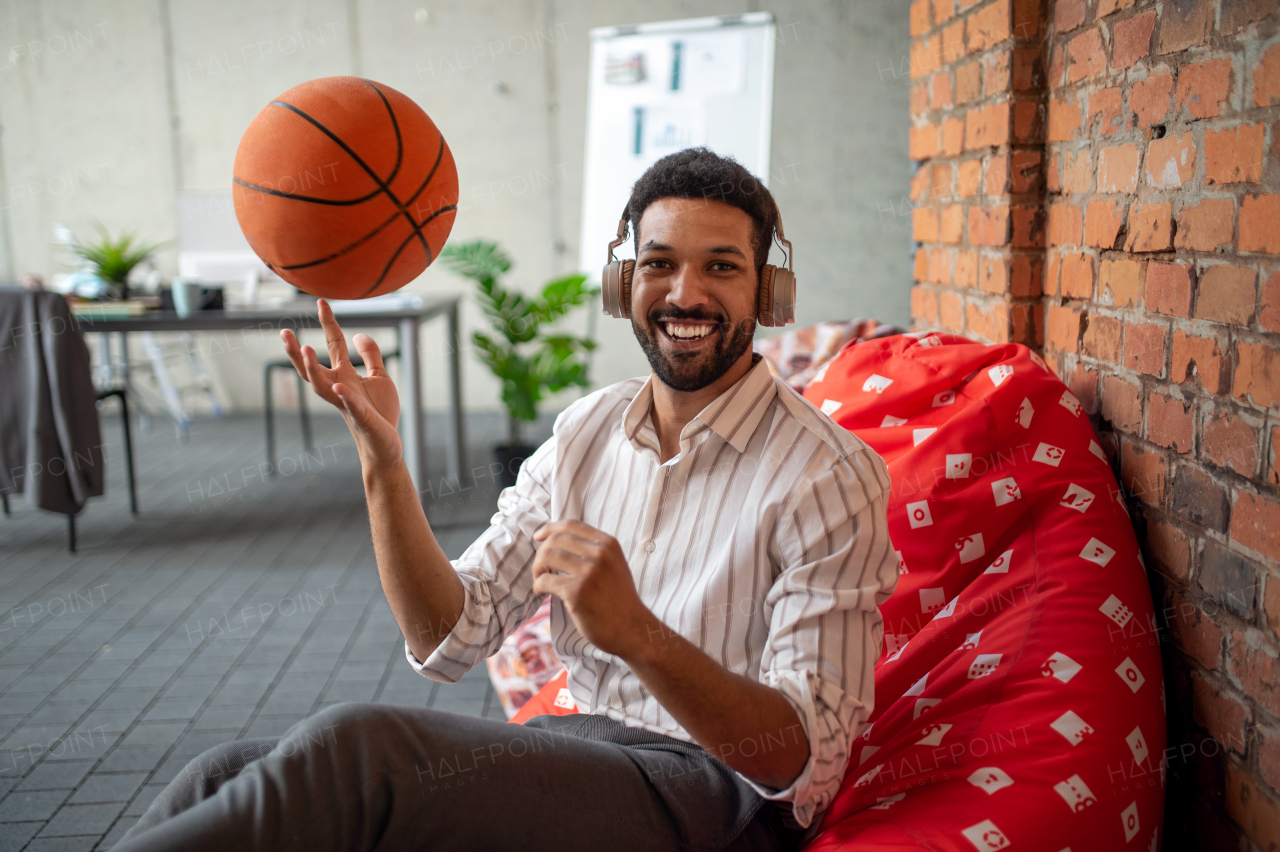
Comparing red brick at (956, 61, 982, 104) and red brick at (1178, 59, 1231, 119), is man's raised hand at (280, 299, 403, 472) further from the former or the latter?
red brick at (956, 61, 982, 104)

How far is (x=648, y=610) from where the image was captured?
0.95 m

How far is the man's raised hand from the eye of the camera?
43.7 inches

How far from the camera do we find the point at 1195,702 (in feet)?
4.23

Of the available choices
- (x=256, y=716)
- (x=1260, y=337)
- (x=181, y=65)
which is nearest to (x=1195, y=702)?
(x=1260, y=337)

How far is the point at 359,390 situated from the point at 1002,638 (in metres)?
0.99

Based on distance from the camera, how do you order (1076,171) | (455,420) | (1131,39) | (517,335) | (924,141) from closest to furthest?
(1131,39)
(1076,171)
(924,141)
(517,335)
(455,420)

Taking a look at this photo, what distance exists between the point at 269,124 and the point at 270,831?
92cm

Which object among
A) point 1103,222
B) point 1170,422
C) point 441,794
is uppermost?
point 1103,222

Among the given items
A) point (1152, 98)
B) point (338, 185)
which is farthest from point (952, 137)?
point (338, 185)

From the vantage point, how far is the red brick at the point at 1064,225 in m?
1.61

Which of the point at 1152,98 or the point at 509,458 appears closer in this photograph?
the point at 1152,98

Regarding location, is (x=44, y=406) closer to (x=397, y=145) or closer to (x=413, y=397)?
(x=413, y=397)

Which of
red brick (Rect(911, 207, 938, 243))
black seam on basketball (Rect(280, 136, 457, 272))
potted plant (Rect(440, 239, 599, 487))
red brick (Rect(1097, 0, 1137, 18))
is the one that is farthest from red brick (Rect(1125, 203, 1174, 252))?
potted plant (Rect(440, 239, 599, 487))

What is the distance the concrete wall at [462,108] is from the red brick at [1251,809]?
16.8ft
